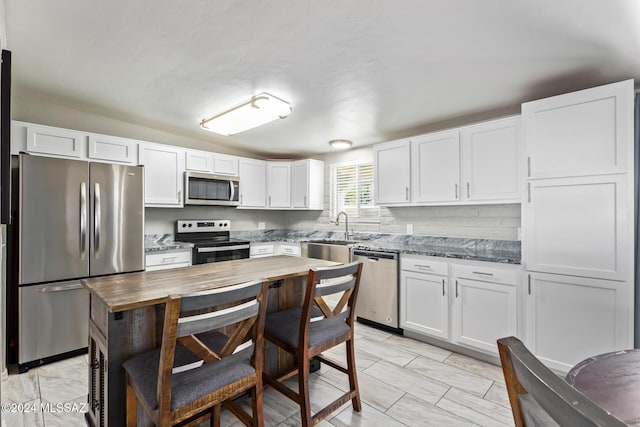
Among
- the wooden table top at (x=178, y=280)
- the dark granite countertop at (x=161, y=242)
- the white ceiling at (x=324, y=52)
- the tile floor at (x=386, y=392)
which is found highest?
the white ceiling at (x=324, y=52)

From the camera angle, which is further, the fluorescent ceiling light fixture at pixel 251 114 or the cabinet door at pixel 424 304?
the cabinet door at pixel 424 304

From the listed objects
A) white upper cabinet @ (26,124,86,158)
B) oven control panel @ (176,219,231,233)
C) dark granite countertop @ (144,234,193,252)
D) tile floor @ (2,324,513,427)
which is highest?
white upper cabinet @ (26,124,86,158)

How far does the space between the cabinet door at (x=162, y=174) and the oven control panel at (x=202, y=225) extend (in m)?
0.40

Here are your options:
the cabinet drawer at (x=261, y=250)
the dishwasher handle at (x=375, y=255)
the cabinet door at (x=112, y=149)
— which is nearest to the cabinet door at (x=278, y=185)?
the cabinet drawer at (x=261, y=250)

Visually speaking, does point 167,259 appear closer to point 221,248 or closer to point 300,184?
point 221,248

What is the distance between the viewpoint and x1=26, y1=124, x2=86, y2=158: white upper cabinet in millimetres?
2758

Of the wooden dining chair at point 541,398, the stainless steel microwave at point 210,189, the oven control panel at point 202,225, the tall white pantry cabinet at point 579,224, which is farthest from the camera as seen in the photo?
the oven control panel at point 202,225

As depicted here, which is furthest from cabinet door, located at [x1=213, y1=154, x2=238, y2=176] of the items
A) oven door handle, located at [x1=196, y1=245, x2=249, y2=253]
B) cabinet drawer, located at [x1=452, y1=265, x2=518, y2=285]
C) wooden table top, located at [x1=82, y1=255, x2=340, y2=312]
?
cabinet drawer, located at [x1=452, y1=265, x2=518, y2=285]

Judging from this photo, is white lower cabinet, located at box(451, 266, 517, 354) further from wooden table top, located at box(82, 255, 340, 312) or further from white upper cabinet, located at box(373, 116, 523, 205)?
wooden table top, located at box(82, 255, 340, 312)

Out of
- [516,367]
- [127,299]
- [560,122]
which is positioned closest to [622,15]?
[560,122]

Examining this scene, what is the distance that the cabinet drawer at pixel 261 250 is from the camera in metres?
4.42

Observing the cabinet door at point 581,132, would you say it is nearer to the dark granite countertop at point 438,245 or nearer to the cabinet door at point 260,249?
the dark granite countertop at point 438,245

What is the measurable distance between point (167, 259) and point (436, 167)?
126 inches

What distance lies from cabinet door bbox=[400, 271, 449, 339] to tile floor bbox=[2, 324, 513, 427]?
0.23 metres
